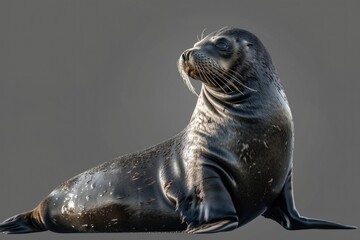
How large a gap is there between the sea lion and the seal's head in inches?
0.4

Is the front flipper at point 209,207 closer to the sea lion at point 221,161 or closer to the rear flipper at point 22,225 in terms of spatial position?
the sea lion at point 221,161

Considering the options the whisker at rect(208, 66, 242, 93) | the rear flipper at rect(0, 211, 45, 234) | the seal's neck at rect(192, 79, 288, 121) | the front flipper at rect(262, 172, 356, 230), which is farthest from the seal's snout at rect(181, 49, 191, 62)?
the rear flipper at rect(0, 211, 45, 234)

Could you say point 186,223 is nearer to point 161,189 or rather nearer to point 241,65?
point 161,189

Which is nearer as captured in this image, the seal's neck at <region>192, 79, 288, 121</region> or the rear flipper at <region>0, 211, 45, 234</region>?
the seal's neck at <region>192, 79, 288, 121</region>

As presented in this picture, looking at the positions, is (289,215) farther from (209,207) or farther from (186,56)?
(186,56)

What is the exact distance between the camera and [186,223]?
800cm

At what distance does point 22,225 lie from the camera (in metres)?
10.4

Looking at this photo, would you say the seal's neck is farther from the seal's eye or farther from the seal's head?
the seal's eye

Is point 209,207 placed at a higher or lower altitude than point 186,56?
lower

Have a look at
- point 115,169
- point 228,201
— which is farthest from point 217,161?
point 115,169

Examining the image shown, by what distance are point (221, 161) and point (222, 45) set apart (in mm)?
1272

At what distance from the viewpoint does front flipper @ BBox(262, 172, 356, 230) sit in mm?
8680

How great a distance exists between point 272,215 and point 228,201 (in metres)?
1.32

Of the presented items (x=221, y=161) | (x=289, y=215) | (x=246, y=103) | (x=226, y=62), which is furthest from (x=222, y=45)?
(x=289, y=215)
